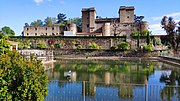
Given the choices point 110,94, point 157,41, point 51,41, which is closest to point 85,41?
point 51,41

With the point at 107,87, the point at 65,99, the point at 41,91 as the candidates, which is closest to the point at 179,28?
the point at 107,87

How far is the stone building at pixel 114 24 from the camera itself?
58875 mm

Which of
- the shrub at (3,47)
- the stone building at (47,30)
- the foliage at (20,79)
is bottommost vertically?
the foliage at (20,79)

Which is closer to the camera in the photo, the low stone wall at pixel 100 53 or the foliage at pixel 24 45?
the low stone wall at pixel 100 53

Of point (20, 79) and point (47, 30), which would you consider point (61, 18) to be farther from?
point (20, 79)

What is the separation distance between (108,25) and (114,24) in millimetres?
1724

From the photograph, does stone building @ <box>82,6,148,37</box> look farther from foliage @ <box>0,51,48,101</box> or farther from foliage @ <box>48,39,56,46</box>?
foliage @ <box>0,51,48,101</box>

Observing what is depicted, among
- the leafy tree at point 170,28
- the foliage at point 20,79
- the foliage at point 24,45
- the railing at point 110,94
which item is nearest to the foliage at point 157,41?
the leafy tree at point 170,28

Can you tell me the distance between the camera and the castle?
58938 mm

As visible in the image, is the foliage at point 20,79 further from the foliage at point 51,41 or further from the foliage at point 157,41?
the foliage at point 51,41

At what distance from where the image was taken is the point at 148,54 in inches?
1710

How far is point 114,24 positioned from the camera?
197 ft

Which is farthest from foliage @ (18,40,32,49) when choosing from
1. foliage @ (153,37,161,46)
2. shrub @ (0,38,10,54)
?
shrub @ (0,38,10,54)

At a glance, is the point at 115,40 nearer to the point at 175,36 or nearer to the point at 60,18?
the point at 175,36
